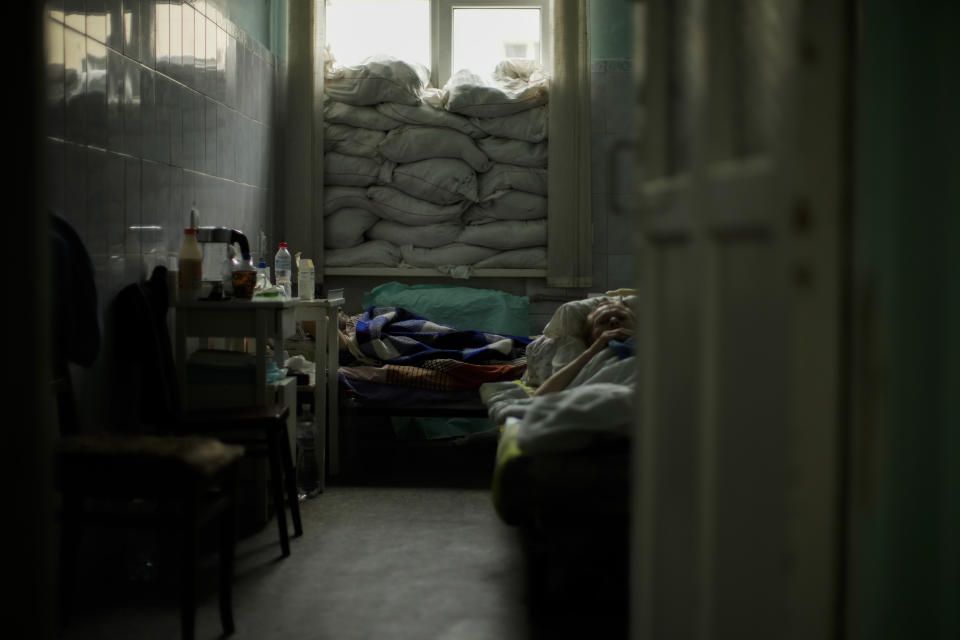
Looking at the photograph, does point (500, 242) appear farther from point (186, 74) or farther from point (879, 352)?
point (879, 352)

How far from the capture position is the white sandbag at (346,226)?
17.8ft

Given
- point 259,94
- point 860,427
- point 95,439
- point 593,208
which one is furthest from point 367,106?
point 860,427

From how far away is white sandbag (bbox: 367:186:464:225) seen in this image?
17.4 ft

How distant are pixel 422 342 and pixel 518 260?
1.01m

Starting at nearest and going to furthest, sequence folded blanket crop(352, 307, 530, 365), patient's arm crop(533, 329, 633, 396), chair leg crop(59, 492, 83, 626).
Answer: chair leg crop(59, 492, 83, 626)
patient's arm crop(533, 329, 633, 396)
folded blanket crop(352, 307, 530, 365)

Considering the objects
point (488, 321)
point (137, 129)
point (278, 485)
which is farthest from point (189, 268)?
point (488, 321)

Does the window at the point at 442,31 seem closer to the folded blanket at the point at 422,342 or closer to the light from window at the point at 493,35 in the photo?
the light from window at the point at 493,35

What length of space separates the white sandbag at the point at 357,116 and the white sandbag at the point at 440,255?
716 millimetres

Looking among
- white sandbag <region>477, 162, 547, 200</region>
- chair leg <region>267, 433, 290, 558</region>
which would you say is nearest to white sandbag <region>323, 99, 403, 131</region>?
white sandbag <region>477, 162, 547, 200</region>

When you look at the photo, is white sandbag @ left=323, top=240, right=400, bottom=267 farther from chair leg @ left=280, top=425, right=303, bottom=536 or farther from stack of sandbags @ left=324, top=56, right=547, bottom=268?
chair leg @ left=280, top=425, right=303, bottom=536

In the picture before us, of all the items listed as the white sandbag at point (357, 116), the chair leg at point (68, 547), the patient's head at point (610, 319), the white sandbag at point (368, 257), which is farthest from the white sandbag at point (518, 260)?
the chair leg at point (68, 547)

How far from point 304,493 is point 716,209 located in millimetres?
3107

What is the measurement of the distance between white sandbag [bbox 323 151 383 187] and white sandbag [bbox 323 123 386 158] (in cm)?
3

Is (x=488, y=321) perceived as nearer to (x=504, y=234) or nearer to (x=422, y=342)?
(x=504, y=234)
